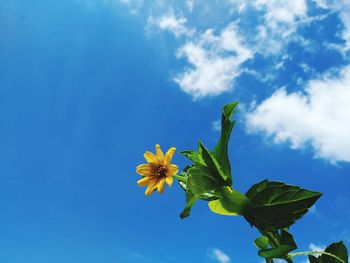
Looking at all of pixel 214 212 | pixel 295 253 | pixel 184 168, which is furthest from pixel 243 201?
pixel 184 168

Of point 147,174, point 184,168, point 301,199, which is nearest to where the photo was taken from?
point 301,199

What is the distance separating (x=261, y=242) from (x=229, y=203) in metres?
0.27

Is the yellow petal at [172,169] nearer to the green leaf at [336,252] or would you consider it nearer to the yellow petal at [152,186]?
the yellow petal at [152,186]

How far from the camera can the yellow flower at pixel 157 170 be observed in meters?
1.69

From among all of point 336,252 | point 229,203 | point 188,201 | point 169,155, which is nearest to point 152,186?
point 169,155

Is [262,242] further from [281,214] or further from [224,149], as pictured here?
[224,149]

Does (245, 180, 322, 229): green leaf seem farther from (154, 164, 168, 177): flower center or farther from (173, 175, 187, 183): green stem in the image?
(154, 164, 168, 177): flower center

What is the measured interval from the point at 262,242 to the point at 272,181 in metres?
0.31

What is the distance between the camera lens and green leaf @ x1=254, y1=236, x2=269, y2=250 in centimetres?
145

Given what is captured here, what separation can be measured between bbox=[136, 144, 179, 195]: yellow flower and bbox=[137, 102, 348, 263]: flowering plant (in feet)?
0.76

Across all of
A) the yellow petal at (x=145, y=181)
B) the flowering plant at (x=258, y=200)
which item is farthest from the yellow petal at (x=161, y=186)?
the flowering plant at (x=258, y=200)

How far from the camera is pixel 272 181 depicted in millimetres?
1281

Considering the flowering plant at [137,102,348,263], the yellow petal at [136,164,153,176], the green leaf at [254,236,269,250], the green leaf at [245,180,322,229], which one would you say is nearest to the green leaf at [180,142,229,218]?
the flowering plant at [137,102,348,263]

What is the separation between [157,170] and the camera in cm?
182
